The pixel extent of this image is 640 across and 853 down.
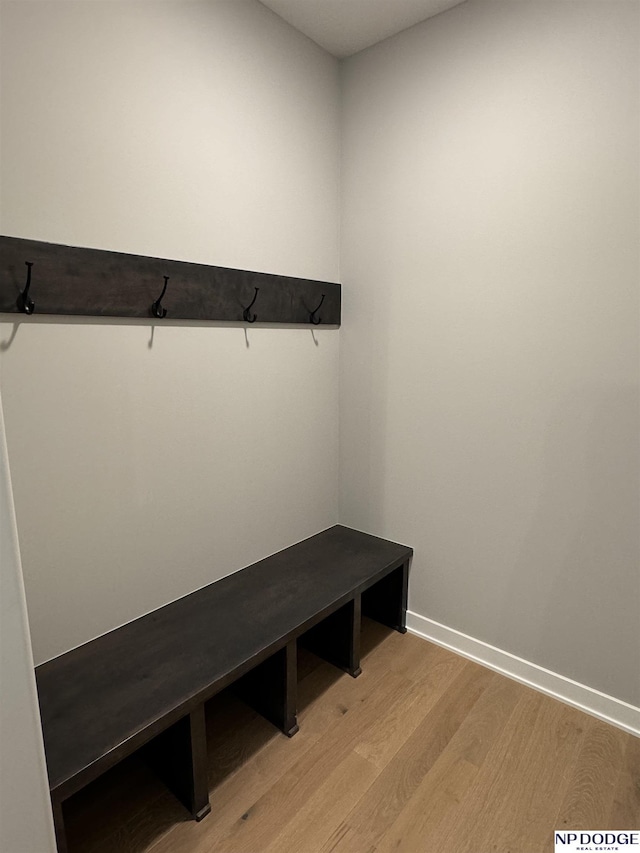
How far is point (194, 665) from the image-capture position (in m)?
1.36

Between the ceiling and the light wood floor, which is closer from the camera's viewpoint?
the light wood floor

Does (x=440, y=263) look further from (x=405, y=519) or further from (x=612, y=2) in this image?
(x=405, y=519)

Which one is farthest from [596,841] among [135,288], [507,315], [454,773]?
[135,288]

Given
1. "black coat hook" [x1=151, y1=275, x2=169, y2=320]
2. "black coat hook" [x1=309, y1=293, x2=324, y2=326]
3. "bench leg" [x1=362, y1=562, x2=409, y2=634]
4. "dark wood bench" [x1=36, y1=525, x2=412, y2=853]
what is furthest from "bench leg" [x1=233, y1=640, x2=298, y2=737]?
"black coat hook" [x1=309, y1=293, x2=324, y2=326]

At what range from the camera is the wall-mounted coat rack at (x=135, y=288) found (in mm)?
1236

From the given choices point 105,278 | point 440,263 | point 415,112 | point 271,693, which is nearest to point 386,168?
point 415,112

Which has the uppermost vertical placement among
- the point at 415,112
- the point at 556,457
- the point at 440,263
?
the point at 415,112

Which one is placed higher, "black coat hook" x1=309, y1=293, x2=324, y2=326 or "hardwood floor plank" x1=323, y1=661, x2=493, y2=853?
"black coat hook" x1=309, y1=293, x2=324, y2=326

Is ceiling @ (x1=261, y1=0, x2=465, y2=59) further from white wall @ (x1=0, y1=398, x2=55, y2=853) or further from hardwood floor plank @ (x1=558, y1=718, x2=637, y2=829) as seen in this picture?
hardwood floor plank @ (x1=558, y1=718, x2=637, y2=829)

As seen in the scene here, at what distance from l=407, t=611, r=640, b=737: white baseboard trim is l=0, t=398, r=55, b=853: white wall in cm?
155

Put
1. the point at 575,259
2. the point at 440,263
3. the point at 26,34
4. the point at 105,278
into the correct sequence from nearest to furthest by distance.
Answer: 1. the point at 26,34
2. the point at 105,278
3. the point at 575,259
4. the point at 440,263

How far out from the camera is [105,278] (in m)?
1.40

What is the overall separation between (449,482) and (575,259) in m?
0.91

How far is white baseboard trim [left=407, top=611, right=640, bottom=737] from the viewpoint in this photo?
1.64m
